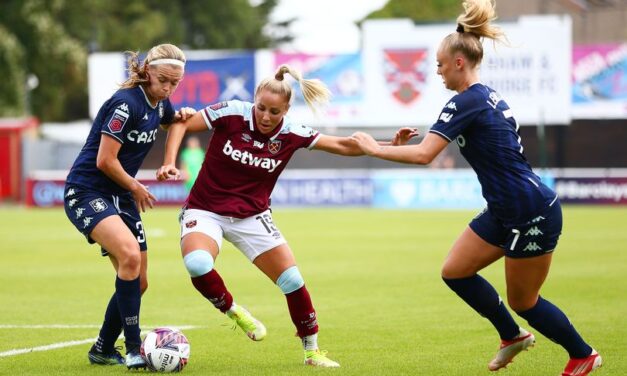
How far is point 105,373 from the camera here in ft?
25.7

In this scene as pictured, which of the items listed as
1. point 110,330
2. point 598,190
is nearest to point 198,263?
point 110,330

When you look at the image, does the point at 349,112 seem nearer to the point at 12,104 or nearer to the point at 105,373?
the point at 12,104

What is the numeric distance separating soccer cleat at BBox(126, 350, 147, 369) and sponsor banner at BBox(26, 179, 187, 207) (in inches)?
1044

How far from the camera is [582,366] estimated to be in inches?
284

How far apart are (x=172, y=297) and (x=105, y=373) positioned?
4791 mm

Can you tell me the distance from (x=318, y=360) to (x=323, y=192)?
83.6ft

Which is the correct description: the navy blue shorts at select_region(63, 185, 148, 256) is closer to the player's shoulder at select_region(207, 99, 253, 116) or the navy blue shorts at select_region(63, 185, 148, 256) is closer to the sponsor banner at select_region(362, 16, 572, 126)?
the player's shoulder at select_region(207, 99, 253, 116)

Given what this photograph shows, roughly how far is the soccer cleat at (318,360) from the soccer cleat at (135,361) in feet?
3.84

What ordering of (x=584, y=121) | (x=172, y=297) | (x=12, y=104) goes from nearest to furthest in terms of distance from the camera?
(x=172, y=297), (x=584, y=121), (x=12, y=104)

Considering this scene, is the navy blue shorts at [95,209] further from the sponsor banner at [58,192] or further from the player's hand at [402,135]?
the sponsor banner at [58,192]

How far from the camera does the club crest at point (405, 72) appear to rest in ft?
111

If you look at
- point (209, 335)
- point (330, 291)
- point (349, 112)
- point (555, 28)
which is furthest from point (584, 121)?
point (209, 335)

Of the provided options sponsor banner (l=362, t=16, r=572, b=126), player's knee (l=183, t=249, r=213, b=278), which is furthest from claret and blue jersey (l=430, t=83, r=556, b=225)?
sponsor banner (l=362, t=16, r=572, b=126)

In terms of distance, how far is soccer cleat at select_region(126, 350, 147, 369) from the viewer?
787 cm
